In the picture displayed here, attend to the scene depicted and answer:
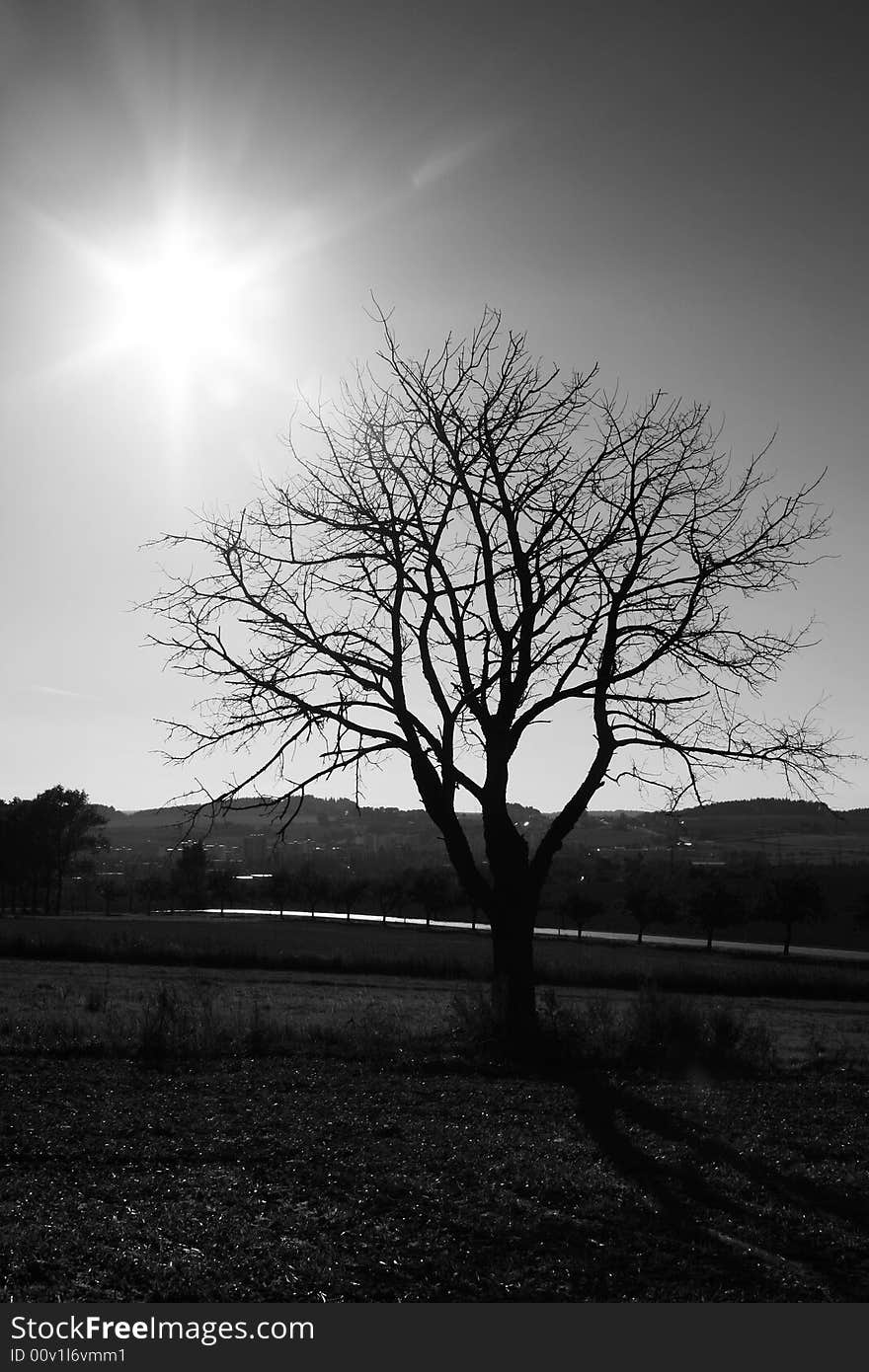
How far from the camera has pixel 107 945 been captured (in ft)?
157

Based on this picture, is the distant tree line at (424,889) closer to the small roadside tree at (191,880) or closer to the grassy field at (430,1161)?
the small roadside tree at (191,880)

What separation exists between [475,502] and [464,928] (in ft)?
303

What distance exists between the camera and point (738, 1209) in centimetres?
598

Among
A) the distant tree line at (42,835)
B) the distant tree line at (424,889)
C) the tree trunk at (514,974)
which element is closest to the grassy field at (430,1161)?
the tree trunk at (514,974)

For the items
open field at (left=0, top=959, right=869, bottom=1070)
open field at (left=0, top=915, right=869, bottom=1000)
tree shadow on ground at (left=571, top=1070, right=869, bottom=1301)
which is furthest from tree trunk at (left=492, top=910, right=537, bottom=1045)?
open field at (left=0, top=915, right=869, bottom=1000)

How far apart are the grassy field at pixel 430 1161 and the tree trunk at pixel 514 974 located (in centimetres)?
38

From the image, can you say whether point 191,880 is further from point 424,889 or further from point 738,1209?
point 738,1209

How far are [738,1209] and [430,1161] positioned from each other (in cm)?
194

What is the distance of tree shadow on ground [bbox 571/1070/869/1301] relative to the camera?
16.4 ft

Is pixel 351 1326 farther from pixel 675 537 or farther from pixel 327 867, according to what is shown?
pixel 327 867

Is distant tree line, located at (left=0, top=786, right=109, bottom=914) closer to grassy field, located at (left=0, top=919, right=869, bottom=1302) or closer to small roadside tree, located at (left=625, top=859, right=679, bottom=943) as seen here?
small roadside tree, located at (left=625, top=859, right=679, bottom=943)

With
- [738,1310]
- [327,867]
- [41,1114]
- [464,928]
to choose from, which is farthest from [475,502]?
[327,867]

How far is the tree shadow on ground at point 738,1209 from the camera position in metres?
Result: 5.01

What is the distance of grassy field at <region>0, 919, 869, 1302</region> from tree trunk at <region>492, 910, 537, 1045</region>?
1.26 feet
